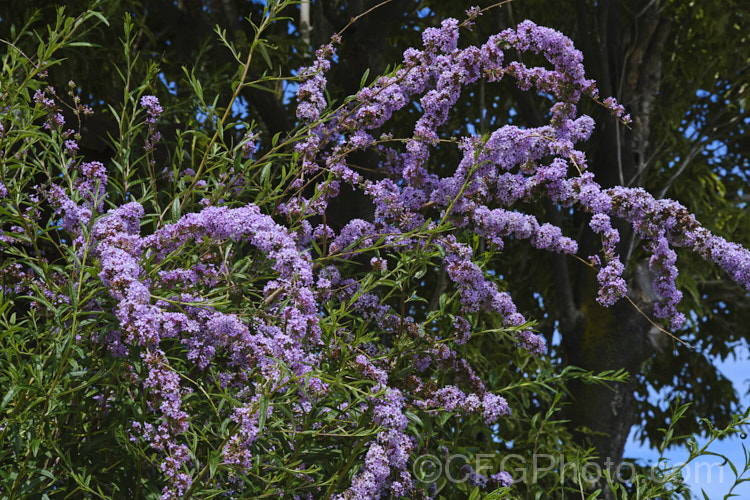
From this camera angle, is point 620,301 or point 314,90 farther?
point 620,301

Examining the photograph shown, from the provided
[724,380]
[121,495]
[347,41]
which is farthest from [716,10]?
[121,495]

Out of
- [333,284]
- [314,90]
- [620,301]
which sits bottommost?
Answer: [333,284]

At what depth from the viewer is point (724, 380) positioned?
906 cm

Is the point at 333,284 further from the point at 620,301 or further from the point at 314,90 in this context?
the point at 620,301

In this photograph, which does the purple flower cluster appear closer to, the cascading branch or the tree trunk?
the cascading branch

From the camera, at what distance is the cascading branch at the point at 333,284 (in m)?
2.05

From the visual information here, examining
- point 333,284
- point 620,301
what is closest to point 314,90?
point 333,284

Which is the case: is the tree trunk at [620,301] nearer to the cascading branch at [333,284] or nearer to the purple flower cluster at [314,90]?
the cascading branch at [333,284]

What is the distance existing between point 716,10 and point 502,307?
16.8 feet

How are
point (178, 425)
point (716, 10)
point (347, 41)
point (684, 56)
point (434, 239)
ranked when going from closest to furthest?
point (178, 425), point (434, 239), point (347, 41), point (716, 10), point (684, 56)

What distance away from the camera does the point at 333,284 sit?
3.08 m

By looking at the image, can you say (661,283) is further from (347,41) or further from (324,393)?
(347,41)

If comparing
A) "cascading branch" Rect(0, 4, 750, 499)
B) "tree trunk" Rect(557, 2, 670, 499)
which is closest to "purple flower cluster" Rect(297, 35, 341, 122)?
"cascading branch" Rect(0, 4, 750, 499)

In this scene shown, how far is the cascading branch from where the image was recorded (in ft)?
6.73
